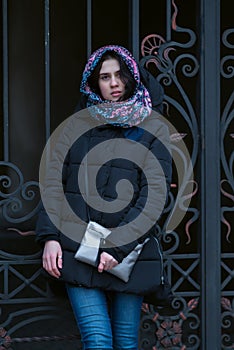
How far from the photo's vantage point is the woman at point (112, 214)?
3098mm

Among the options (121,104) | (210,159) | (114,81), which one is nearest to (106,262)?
(121,104)

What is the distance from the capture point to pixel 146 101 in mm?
3275

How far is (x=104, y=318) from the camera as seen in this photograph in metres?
3.10

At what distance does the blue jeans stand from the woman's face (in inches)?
35.2

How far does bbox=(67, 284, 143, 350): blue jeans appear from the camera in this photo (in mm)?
3066

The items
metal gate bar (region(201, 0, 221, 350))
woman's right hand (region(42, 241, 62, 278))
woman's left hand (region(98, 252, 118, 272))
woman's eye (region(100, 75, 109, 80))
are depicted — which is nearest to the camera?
woman's left hand (region(98, 252, 118, 272))

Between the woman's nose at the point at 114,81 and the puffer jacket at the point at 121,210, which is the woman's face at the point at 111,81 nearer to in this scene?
the woman's nose at the point at 114,81

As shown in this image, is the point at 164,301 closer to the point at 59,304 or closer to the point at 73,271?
the point at 73,271

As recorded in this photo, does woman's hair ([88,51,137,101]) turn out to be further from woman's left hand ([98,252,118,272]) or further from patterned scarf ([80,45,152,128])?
woman's left hand ([98,252,118,272])

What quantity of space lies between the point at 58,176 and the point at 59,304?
101 centimetres

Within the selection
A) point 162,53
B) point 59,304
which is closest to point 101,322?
point 59,304

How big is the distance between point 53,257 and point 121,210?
37 cm

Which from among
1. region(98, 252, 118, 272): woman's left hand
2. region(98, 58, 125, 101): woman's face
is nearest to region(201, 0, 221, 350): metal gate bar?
→ region(98, 58, 125, 101): woman's face

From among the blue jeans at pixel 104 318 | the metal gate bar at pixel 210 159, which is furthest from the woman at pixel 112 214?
the metal gate bar at pixel 210 159
